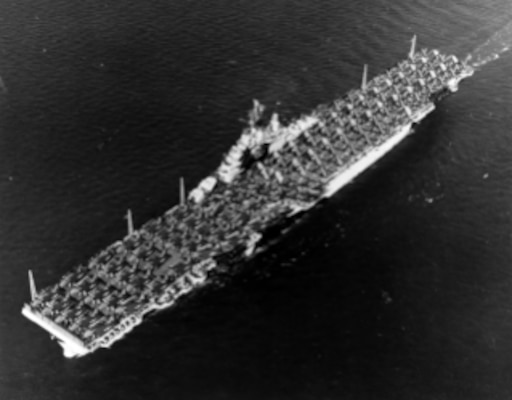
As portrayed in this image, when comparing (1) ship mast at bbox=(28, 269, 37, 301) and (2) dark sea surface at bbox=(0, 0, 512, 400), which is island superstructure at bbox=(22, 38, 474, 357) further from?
(2) dark sea surface at bbox=(0, 0, 512, 400)

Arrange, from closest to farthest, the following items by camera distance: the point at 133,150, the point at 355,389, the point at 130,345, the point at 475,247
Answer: the point at 355,389 → the point at 130,345 → the point at 475,247 → the point at 133,150

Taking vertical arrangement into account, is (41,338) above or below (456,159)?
below

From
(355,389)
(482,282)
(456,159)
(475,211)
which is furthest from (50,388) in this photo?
(456,159)

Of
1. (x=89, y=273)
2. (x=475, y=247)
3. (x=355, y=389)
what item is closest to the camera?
(x=355, y=389)

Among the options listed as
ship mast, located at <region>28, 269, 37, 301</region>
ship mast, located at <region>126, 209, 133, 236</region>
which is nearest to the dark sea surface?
ship mast, located at <region>28, 269, 37, 301</region>

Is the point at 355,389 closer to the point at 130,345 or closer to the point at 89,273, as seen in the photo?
the point at 130,345

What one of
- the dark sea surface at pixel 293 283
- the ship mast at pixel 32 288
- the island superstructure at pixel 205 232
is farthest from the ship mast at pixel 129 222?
the ship mast at pixel 32 288

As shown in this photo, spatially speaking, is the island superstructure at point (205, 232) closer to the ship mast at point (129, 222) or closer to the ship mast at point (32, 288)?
the ship mast at point (32, 288)

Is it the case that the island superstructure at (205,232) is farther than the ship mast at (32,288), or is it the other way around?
the island superstructure at (205,232)

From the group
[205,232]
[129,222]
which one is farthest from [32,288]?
[205,232]
